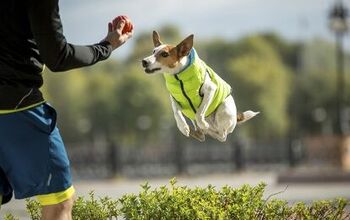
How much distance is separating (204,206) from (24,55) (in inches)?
61.1

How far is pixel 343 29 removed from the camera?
2967cm

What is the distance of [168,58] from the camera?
4.19 m

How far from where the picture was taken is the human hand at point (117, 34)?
4281 millimetres

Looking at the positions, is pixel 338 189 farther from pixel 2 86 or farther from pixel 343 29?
pixel 2 86

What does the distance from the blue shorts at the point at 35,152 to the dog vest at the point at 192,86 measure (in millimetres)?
631

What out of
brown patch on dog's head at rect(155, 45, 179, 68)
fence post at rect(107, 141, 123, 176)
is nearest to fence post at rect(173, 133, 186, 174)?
fence post at rect(107, 141, 123, 176)

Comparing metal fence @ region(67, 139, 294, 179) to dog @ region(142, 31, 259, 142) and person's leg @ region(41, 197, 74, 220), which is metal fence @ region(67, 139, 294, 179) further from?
person's leg @ region(41, 197, 74, 220)

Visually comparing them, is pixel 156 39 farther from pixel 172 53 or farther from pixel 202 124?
pixel 202 124

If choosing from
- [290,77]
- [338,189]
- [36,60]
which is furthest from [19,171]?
[290,77]

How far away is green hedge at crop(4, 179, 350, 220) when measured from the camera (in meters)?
5.09

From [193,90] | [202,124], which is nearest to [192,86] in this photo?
[193,90]

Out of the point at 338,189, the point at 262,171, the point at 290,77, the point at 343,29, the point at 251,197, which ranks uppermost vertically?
the point at 251,197

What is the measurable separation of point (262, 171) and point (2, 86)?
123ft

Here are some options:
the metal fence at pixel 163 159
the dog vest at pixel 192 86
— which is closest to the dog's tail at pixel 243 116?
the dog vest at pixel 192 86
